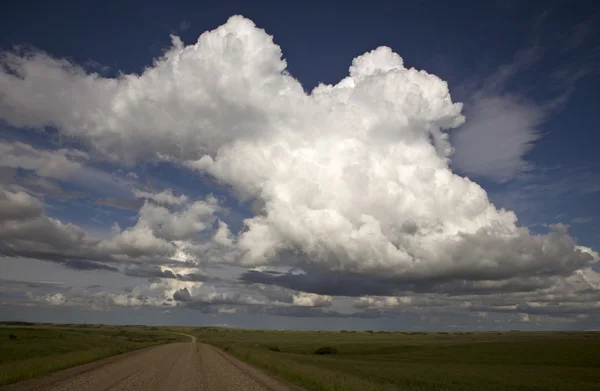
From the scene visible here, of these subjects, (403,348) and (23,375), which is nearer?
(23,375)

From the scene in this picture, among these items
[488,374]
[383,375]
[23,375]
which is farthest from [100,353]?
[488,374]

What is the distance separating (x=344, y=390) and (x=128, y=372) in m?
19.4

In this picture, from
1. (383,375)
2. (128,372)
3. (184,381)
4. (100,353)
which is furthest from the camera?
(100,353)

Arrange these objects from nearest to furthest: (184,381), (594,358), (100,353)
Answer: (184,381)
(100,353)
(594,358)

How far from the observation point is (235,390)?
82.3 ft

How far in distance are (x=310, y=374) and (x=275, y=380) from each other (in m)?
3.02

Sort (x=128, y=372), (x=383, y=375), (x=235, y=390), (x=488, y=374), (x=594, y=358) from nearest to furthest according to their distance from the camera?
1. (x=235, y=390)
2. (x=128, y=372)
3. (x=383, y=375)
4. (x=488, y=374)
5. (x=594, y=358)

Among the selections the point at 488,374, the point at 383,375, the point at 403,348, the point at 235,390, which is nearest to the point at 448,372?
the point at 488,374

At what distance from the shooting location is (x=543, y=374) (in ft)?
153

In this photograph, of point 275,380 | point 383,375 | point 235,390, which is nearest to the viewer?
point 235,390

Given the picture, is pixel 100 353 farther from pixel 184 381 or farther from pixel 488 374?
pixel 488 374

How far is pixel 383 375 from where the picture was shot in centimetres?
4306

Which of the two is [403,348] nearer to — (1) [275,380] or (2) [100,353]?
(2) [100,353]

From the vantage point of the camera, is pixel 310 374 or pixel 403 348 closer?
pixel 310 374
